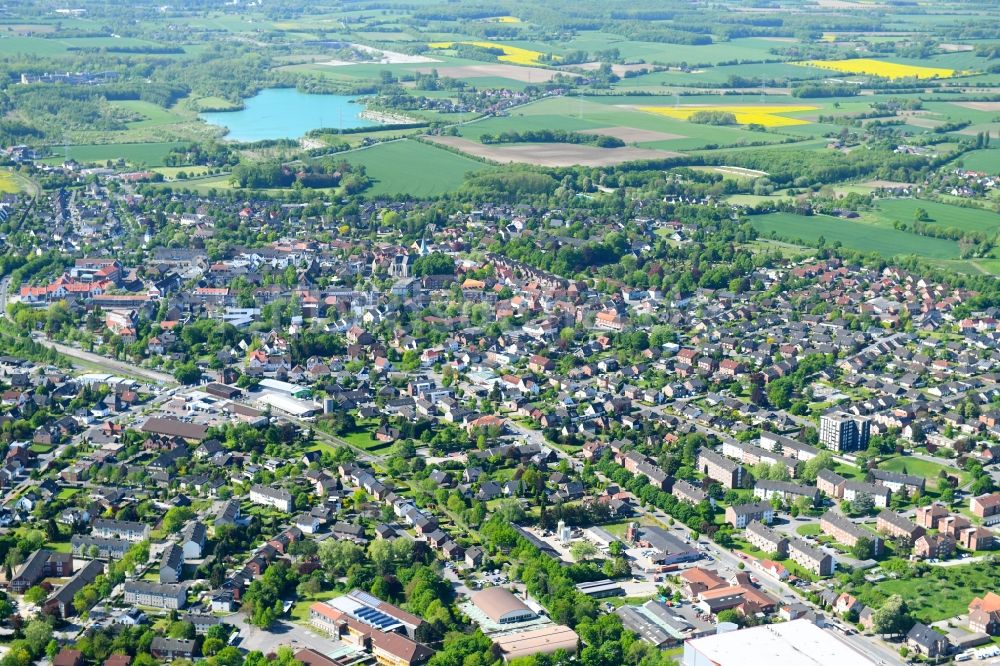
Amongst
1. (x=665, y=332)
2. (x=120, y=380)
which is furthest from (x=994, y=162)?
(x=120, y=380)

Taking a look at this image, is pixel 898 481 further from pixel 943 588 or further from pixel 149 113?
pixel 149 113

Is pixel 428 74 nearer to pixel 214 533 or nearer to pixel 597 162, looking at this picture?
pixel 597 162

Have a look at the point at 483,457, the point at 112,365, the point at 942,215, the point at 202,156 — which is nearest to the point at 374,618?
the point at 483,457

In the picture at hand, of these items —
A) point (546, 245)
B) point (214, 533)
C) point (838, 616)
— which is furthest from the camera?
point (546, 245)

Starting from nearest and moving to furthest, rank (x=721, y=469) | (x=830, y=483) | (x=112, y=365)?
(x=830, y=483) < (x=721, y=469) < (x=112, y=365)

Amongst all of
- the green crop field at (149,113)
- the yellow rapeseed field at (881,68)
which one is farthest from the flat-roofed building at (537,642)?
the yellow rapeseed field at (881,68)

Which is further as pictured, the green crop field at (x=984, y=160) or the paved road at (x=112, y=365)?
the green crop field at (x=984, y=160)

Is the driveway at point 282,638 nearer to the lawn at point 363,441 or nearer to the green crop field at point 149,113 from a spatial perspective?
the lawn at point 363,441
